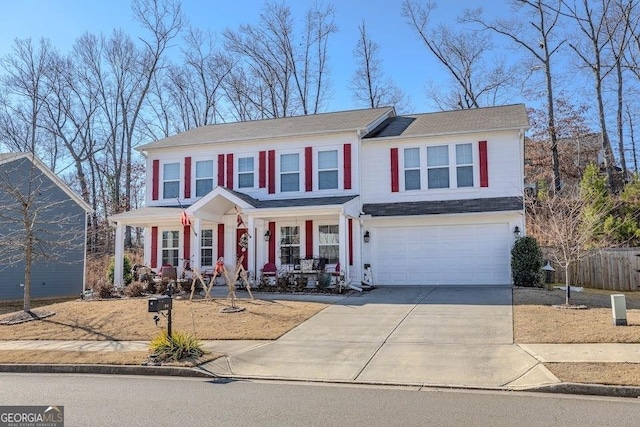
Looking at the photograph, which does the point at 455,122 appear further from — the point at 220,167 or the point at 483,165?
the point at 220,167

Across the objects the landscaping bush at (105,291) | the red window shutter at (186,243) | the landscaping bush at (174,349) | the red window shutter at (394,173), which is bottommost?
the landscaping bush at (174,349)

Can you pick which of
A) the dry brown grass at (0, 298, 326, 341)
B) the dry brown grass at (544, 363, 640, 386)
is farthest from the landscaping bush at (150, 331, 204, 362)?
the dry brown grass at (544, 363, 640, 386)

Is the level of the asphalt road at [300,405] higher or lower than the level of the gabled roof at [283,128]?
lower

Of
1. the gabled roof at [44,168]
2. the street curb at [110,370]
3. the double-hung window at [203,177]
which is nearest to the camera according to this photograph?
the street curb at [110,370]

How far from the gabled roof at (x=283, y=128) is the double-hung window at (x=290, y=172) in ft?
2.88

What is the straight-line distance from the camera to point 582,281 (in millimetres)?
19938

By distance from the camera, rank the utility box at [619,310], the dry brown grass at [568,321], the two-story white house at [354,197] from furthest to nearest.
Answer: the two-story white house at [354,197], the utility box at [619,310], the dry brown grass at [568,321]

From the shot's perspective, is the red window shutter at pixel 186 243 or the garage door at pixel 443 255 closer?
the garage door at pixel 443 255

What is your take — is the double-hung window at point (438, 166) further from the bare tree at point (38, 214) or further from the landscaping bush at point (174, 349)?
the bare tree at point (38, 214)

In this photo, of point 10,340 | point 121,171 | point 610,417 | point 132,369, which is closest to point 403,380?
point 610,417

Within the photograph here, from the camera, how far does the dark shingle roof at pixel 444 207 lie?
56.1 ft

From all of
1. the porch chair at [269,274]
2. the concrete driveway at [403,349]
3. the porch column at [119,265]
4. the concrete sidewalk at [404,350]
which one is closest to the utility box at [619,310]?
the concrete sidewalk at [404,350]

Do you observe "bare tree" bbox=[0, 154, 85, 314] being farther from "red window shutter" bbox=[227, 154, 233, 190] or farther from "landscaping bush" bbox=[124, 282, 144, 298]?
"red window shutter" bbox=[227, 154, 233, 190]

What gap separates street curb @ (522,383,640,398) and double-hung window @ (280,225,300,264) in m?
12.4
